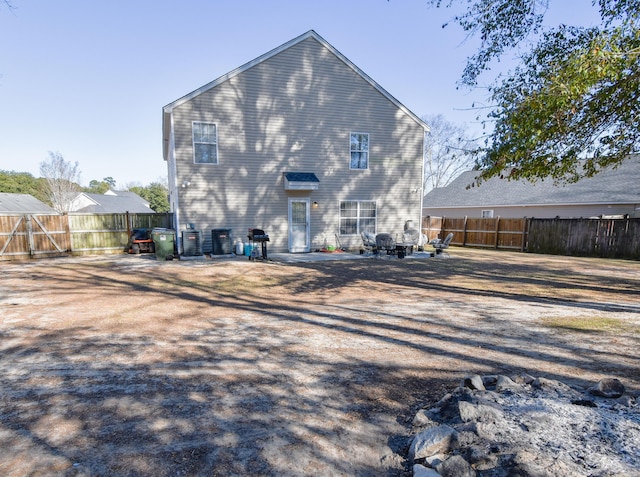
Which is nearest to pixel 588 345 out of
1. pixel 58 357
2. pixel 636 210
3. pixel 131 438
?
pixel 131 438

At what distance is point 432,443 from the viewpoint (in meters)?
2.25

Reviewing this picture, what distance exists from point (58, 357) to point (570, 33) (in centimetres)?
1088

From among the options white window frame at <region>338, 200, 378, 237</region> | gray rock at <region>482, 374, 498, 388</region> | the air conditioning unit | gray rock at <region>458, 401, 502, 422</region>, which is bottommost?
gray rock at <region>482, 374, 498, 388</region>

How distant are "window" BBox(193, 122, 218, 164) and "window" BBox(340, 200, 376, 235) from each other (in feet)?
18.3

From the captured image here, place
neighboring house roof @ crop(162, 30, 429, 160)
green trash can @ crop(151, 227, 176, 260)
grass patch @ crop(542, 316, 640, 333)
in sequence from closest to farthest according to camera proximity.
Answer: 1. grass patch @ crop(542, 316, 640, 333)
2. green trash can @ crop(151, 227, 176, 260)
3. neighboring house roof @ crop(162, 30, 429, 160)

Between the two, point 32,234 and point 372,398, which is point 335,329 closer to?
point 372,398

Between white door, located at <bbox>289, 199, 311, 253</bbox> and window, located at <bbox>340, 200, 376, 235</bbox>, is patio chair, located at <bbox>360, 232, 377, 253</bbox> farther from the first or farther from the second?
white door, located at <bbox>289, 199, 311, 253</bbox>

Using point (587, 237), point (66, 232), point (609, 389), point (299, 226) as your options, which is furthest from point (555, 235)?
point (66, 232)

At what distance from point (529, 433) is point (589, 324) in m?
4.12

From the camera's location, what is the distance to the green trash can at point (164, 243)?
1165cm

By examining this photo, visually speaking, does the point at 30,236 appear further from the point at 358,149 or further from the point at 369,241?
the point at 358,149

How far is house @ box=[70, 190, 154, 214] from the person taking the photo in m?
38.5

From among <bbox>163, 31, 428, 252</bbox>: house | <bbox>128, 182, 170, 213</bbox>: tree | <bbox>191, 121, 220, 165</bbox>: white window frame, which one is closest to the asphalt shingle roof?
<bbox>128, 182, 170, 213</bbox>: tree

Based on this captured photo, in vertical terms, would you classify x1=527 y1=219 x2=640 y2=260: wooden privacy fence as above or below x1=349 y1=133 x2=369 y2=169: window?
below
